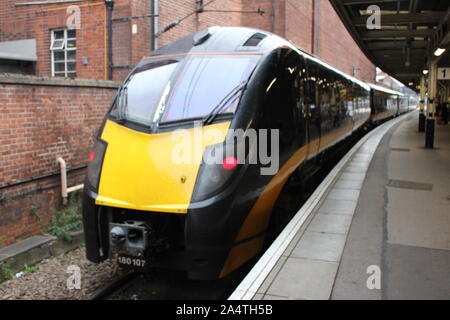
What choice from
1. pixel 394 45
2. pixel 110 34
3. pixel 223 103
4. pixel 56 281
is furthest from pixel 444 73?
pixel 56 281

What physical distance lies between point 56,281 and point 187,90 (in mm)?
3031

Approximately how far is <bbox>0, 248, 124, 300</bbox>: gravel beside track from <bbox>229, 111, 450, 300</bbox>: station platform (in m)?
2.39

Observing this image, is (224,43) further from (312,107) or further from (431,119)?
(431,119)

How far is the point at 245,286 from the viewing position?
381 centimetres

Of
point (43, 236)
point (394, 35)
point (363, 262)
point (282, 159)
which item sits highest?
point (394, 35)


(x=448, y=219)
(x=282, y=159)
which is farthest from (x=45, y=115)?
(x=448, y=219)

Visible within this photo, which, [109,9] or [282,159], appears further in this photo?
[109,9]

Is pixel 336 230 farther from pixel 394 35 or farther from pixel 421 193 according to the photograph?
pixel 394 35

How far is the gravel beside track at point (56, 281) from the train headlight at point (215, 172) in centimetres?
208

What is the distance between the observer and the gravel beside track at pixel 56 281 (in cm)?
Result: 541

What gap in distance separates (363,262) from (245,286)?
53.8 inches

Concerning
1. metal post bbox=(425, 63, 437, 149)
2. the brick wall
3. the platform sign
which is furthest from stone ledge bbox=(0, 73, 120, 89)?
the platform sign
